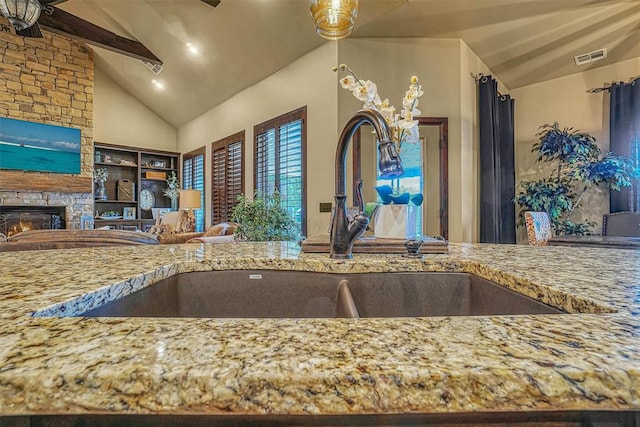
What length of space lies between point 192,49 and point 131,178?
3.62 metres

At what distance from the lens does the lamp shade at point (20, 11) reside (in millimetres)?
2418

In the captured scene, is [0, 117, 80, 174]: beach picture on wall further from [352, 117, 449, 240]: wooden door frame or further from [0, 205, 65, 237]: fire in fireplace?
[352, 117, 449, 240]: wooden door frame

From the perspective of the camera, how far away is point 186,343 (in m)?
0.36

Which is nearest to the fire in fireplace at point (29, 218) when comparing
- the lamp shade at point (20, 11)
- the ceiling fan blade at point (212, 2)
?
the lamp shade at point (20, 11)

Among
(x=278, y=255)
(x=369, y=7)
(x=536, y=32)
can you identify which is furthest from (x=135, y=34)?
(x=278, y=255)

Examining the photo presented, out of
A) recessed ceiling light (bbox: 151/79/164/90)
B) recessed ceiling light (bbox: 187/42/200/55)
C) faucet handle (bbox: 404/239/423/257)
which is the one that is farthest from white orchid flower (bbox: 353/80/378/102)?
recessed ceiling light (bbox: 151/79/164/90)

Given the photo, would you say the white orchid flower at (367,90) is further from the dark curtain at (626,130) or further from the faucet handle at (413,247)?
the dark curtain at (626,130)

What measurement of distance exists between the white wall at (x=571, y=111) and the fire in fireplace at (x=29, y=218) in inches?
298

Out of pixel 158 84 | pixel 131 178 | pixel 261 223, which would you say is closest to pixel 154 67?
pixel 158 84

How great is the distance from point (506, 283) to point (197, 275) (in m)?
0.78

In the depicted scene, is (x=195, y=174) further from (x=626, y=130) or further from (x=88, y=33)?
(x=626, y=130)

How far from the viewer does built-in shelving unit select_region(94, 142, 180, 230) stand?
6.83 m

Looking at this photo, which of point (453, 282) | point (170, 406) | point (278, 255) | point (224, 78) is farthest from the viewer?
point (224, 78)

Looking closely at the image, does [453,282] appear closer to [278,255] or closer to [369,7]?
[278,255]
